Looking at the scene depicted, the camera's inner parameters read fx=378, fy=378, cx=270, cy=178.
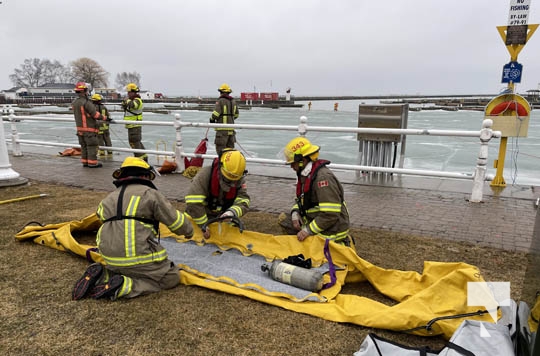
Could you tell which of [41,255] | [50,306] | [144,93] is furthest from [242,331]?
[144,93]

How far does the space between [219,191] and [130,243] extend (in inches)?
50.5

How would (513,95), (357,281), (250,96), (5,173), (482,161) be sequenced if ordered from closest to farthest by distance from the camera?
1. (357,281)
2. (482,161)
3. (513,95)
4. (5,173)
5. (250,96)

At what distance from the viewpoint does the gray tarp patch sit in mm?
3168

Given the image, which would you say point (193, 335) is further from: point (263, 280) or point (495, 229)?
point (495, 229)

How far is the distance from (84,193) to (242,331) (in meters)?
4.96

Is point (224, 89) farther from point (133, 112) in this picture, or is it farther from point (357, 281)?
point (357, 281)

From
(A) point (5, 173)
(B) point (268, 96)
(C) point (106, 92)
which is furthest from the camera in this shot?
(C) point (106, 92)

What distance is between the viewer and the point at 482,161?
549 cm

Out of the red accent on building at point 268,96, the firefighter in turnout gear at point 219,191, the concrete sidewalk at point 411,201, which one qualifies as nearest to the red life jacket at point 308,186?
the firefighter in turnout gear at point 219,191

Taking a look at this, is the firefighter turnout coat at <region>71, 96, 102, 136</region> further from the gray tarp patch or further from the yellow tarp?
the gray tarp patch

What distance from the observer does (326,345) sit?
8.12 ft

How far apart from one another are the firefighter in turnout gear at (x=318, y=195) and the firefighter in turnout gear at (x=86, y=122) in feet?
21.0

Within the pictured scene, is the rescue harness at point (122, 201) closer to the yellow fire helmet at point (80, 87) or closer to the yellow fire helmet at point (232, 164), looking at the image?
A: the yellow fire helmet at point (232, 164)

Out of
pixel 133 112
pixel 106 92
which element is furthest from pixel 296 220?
pixel 106 92
